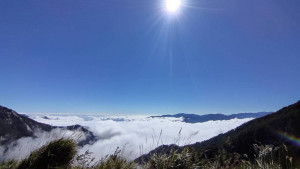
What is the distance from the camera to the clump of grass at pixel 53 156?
488cm

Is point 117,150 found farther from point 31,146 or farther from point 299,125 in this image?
point 299,125

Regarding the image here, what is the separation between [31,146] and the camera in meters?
5.38

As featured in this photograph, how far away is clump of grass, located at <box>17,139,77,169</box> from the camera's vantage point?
4.88 m

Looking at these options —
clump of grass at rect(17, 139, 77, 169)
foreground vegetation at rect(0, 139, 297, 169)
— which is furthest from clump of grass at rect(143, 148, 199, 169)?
clump of grass at rect(17, 139, 77, 169)

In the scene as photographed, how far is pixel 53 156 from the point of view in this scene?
5.09 meters

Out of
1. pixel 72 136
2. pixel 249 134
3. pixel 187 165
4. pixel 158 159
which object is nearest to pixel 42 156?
pixel 72 136

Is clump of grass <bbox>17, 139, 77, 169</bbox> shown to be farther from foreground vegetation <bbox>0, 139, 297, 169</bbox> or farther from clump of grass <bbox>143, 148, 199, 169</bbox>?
clump of grass <bbox>143, 148, 199, 169</bbox>

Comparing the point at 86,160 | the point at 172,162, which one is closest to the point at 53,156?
the point at 86,160

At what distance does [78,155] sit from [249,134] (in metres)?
103

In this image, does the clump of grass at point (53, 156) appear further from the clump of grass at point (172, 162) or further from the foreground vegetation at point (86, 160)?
the clump of grass at point (172, 162)

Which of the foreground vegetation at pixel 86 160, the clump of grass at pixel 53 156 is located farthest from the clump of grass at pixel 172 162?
the clump of grass at pixel 53 156

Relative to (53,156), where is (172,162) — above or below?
→ below

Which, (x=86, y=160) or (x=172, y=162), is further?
(x=86, y=160)

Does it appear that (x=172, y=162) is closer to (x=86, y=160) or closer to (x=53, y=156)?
(x=86, y=160)
